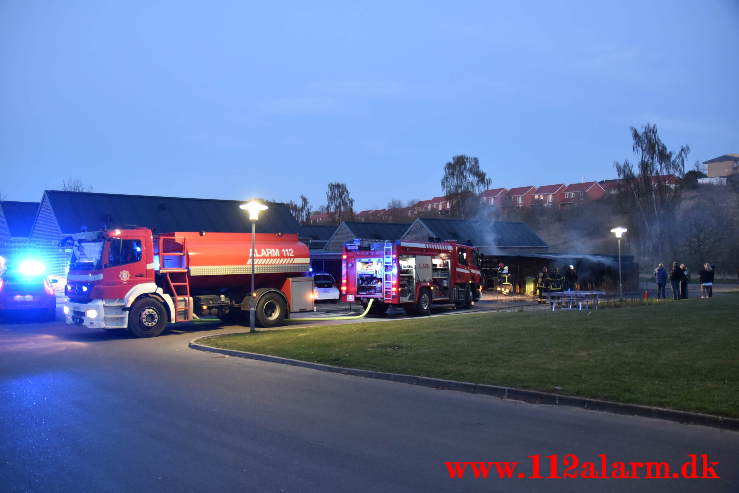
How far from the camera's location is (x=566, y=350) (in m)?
13.1

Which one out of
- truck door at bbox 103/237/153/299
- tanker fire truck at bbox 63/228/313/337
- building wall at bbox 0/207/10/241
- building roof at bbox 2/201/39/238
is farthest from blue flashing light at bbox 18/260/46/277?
building roof at bbox 2/201/39/238

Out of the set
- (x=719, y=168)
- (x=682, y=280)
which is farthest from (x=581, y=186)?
(x=682, y=280)

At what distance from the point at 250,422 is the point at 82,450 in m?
2.15

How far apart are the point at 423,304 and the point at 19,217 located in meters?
38.9

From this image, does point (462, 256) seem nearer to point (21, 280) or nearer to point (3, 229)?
point (21, 280)

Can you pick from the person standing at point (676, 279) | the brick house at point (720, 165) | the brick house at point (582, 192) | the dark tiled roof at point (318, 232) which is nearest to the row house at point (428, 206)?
the brick house at point (582, 192)

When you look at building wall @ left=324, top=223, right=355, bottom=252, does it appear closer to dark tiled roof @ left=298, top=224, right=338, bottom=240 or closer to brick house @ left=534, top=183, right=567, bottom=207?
dark tiled roof @ left=298, top=224, right=338, bottom=240

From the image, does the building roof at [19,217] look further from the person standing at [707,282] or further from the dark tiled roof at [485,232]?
the person standing at [707,282]

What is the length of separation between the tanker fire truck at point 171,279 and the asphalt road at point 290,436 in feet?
22.3

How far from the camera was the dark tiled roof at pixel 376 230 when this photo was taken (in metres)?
57.7

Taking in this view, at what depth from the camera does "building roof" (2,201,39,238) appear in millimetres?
47219

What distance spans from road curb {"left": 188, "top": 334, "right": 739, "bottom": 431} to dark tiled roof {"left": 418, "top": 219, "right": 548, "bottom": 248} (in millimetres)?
44669

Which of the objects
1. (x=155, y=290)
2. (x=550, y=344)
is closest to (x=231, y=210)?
(x=155, y=290)

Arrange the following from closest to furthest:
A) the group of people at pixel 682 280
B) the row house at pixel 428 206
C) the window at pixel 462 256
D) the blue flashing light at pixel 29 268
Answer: the blue flashing light at pixel 29 268 < the group of people at pixel 682 280 < the window at pixel 462 256 < the row house at pixel 428 206
